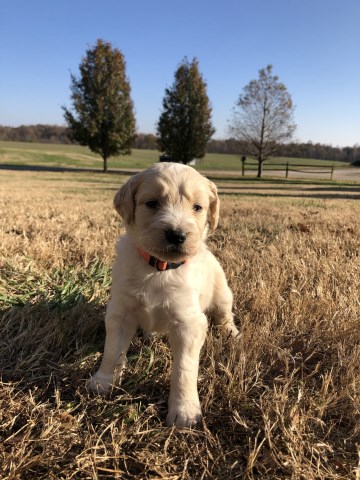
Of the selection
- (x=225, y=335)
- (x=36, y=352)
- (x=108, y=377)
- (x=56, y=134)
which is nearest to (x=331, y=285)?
(x=225, y=335)

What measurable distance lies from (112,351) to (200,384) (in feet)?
1.80

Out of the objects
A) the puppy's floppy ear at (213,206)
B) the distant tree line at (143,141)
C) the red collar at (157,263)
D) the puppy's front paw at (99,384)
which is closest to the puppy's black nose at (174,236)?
the red collar at (157,263)

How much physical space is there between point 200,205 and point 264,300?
1062 millimetres

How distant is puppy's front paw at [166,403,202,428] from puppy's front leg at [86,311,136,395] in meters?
0.40

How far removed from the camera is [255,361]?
89.1 inches

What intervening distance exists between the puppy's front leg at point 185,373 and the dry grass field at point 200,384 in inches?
3.1

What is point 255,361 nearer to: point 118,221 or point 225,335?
point 225,335

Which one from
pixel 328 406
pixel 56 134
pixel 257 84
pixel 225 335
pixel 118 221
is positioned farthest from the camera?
pixel 56 134

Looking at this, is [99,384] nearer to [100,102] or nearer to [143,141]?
[100,102]

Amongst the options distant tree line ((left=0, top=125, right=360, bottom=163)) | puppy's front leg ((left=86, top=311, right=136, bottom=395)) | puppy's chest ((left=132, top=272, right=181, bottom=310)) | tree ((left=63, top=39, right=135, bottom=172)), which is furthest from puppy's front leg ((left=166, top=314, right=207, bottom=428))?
distant tree line ((left=0, top=125, right=360, bottom=163))

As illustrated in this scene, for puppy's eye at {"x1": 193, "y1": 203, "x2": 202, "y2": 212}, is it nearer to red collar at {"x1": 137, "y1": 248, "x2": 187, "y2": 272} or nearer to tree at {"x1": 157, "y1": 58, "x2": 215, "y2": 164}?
red collar at {"x1": 137, "y1": 248, "x2": 187, "y2": 272}

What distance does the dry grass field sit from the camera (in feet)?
5.28

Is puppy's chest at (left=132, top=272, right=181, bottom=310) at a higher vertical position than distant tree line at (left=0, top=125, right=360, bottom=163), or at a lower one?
lower

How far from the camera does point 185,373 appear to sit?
2.06m
